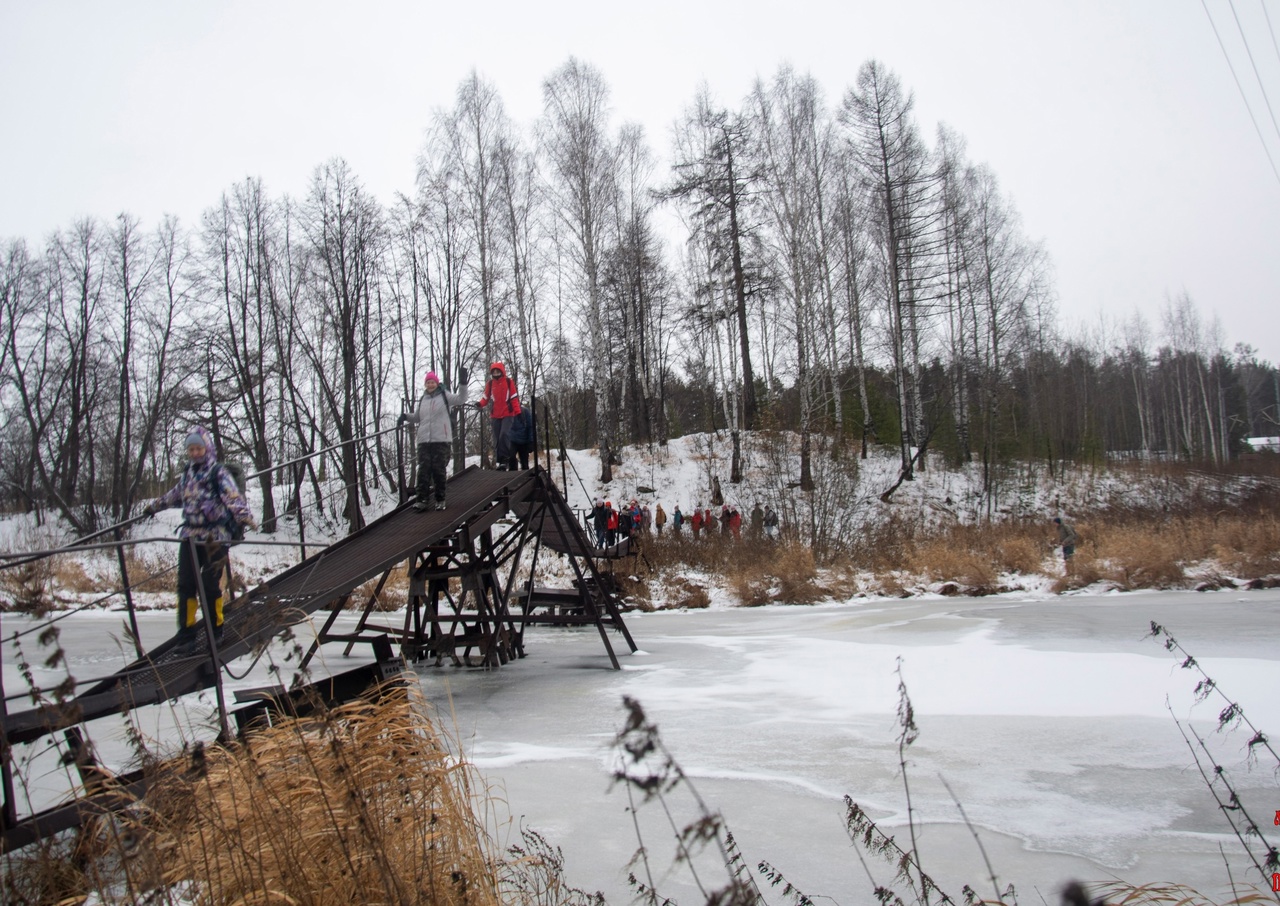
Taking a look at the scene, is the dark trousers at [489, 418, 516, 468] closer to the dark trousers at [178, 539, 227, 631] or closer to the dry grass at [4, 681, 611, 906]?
the dark trousers at [178, 539, 227, 631]

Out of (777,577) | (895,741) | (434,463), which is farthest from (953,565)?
(895,741)

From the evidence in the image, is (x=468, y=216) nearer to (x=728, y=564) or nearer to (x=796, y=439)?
(x=796, y=439)

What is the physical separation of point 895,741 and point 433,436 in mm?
5389

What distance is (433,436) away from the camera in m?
8.52

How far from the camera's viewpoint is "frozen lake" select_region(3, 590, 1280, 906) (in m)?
→ 3.54

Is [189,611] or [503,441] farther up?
[503,441]

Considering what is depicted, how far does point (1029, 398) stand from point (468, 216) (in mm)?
27946

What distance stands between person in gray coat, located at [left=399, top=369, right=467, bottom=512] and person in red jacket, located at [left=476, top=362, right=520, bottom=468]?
3.72 feet

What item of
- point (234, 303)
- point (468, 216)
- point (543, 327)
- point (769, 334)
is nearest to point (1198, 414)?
point (769, 334)

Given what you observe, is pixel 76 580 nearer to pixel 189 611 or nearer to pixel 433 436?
pixel 433 436

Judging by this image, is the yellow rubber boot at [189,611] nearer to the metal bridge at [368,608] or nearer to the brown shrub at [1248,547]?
the metal bridge at [368,608]

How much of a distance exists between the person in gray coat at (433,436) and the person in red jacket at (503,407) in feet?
3.72

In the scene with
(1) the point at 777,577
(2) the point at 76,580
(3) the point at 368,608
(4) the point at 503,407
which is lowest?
(1) the point at 777,577

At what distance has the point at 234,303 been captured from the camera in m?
31.7
